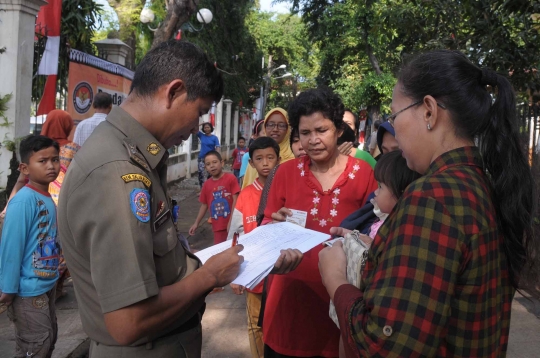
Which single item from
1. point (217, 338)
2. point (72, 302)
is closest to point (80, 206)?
point (217, 338)

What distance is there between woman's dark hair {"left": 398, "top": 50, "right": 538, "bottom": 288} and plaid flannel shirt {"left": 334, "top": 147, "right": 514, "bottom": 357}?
6 centimetres

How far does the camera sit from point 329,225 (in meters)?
2.72

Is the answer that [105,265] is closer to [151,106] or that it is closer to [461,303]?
[151,106]

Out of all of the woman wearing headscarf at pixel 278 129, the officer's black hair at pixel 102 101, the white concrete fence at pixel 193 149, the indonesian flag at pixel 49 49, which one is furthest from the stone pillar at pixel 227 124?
the woman wearing headscarf at pixel 278 129

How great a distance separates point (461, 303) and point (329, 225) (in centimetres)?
142

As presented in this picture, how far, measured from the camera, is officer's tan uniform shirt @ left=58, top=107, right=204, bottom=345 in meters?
1.44

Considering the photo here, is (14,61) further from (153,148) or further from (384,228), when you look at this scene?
(384,228)

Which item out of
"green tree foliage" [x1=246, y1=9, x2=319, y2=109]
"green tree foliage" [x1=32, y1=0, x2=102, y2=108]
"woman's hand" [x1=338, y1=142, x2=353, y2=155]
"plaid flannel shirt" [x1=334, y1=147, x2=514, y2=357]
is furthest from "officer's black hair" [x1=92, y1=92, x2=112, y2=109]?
"green tree foliage" [x1=246, y1=9, x2=319, y2=109]

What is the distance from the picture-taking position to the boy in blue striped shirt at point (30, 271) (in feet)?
10.4

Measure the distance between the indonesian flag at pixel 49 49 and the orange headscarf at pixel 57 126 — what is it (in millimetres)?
1644

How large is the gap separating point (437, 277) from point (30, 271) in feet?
9.09

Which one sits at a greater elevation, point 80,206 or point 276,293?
point 80,206

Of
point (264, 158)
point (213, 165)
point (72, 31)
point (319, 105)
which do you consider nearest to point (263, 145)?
point (264, 158)

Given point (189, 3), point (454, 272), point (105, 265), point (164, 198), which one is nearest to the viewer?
point (454, 272)
